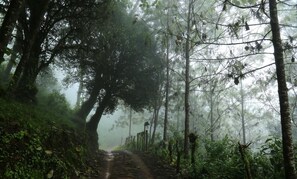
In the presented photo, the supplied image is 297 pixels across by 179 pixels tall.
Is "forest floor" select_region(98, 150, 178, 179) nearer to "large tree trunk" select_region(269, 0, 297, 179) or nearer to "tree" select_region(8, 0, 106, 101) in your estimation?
"tree" select_region(8, 0, 106, 101)

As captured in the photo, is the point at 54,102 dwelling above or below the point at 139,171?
above

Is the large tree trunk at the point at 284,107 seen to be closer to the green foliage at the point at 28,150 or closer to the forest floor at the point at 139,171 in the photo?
the forest floor at the point at 139,171

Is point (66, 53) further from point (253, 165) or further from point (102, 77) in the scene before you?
point (253, 165)

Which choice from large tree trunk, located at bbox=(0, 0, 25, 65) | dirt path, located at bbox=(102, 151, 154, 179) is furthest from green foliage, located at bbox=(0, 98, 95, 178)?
dirt path, located at bbox=(102, 151, 154, 179)

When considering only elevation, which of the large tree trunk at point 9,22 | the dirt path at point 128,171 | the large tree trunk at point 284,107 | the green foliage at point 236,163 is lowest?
the dirt path at point 128,171

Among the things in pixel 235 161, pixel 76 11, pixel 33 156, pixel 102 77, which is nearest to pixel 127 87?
pixel 102 77

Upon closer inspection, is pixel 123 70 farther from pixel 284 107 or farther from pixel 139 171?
pixel 284 107

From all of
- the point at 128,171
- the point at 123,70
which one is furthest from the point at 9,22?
the point at 123,70

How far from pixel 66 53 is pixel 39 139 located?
34.3ft

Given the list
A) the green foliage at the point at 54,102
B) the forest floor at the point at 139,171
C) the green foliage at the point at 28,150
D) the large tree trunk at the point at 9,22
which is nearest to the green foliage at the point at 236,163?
the forest floor at the point at 139,171

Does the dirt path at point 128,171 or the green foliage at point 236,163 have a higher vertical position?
the green foliage at point 236,163

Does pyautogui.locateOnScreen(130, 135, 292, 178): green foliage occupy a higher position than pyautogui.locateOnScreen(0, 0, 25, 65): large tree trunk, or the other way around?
pyautogui.locateOnScreen(0, 0, 25, 65): large tree trunk

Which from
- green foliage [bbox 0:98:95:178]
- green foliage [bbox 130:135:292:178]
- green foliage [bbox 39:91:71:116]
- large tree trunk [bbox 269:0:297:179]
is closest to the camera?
green foliage [bbox 0:98:95:178]

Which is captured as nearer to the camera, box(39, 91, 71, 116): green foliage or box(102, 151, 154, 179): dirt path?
box(102, 151, 154, 179): dirt path
